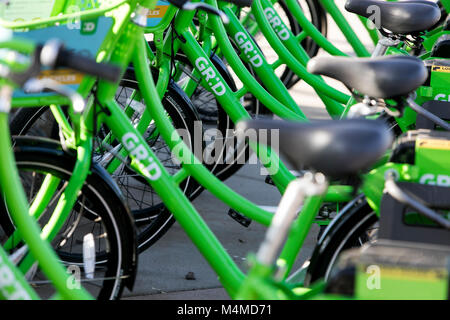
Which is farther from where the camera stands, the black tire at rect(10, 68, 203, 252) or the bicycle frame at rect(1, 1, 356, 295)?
the black tire at rect(10, 68, 203, 252)

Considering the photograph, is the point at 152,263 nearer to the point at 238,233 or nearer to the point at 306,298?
the point at 238,233

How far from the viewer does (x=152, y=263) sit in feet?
12.1

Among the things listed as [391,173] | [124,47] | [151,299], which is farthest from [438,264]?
[151,299]

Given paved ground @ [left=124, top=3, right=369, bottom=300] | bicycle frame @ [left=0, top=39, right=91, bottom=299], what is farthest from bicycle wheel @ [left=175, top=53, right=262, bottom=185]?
bicycle frame @ [left=0, top=39, right=91, bottom=299]

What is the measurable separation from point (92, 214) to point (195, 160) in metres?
0.43

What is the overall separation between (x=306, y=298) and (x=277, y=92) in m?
1.52

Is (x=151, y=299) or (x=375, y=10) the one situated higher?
(x=375, y=10)

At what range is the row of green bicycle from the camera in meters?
2.11

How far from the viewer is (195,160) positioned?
9.34 feet

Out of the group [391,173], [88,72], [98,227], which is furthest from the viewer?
[98,227]

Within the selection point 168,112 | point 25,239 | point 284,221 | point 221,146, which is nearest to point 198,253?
point 221,146

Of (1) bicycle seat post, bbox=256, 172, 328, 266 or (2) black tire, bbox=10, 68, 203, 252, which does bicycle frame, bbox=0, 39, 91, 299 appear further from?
(2) black tire, bbox=10, 68, 203, 252

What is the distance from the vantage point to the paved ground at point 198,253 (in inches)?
137

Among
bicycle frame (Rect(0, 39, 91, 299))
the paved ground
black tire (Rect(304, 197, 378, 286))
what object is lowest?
the paved ground
